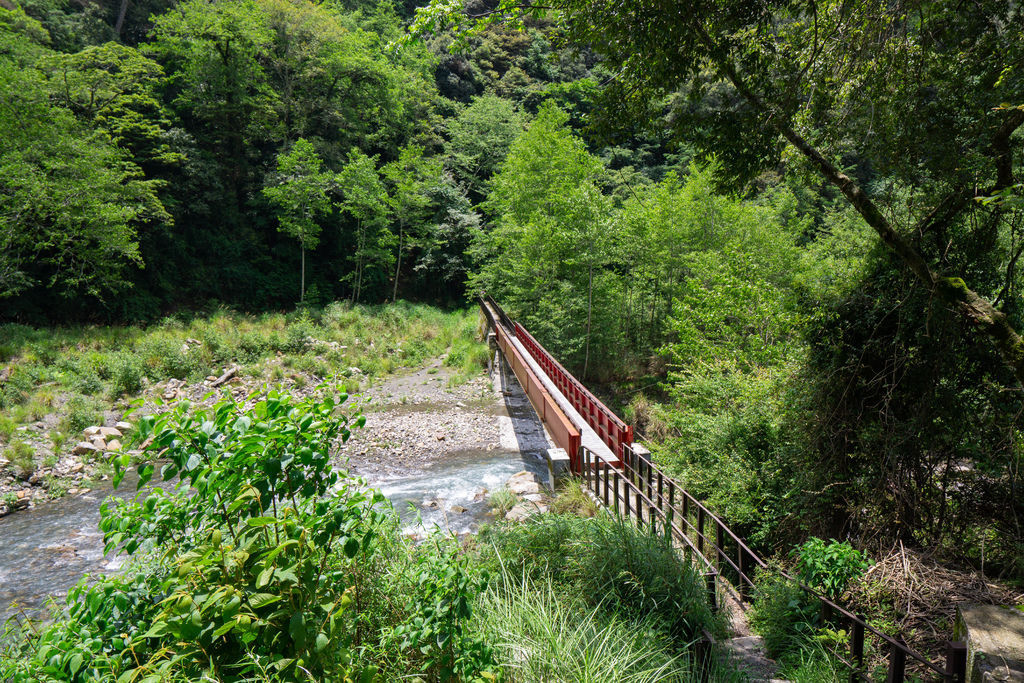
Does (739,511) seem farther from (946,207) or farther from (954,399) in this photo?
(946,207)

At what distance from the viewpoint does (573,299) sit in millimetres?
16562

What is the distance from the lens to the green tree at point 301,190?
74.8ft

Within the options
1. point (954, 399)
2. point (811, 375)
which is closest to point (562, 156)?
point (811, 375)

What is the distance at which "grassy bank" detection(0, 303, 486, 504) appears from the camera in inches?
418

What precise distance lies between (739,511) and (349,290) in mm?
26063

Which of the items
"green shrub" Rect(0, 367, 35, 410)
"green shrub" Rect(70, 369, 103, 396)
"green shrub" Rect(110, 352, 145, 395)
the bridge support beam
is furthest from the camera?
"green shrub" Rect(110, 352, 145, 395)

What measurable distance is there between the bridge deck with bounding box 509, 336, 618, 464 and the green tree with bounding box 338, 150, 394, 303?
16155mm

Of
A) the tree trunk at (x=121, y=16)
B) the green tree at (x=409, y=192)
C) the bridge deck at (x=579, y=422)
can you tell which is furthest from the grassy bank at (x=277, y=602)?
the tree trunk at (x=121, y=16)

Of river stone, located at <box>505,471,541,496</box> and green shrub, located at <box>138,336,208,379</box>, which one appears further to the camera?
green shrub, located at <box>138,336,208,379</box>

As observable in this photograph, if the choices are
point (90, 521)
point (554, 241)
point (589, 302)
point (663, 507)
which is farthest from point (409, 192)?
point (663, 507)

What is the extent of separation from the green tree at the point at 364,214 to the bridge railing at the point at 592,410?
1585cm

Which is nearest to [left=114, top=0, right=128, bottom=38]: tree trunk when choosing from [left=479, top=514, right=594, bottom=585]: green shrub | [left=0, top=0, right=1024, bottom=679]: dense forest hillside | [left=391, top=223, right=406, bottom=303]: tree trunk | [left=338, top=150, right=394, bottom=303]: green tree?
[left=0, top=0, right=1024, bottom=679]: dense forest hillside

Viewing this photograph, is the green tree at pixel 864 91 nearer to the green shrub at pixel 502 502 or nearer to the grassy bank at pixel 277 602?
the grassy bank at pixel 277 602

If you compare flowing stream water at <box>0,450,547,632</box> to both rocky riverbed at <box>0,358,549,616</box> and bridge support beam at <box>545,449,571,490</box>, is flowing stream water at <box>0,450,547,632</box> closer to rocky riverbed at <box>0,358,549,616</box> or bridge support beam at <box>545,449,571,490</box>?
rocky riverbed at <box>0,358,549,616</box>
